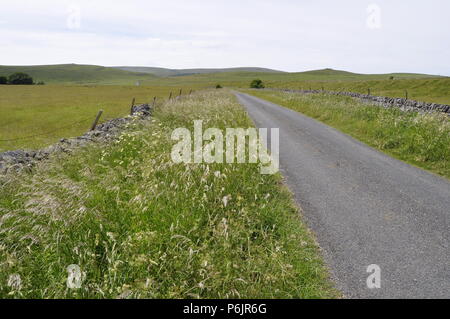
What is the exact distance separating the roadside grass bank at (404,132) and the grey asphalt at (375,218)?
991 mm

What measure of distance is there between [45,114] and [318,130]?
27.7m

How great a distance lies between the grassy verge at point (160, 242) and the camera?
3.96m

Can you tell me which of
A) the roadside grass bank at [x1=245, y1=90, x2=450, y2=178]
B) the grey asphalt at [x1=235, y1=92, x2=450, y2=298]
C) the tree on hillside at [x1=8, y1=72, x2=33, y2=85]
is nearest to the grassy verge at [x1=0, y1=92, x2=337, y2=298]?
the grey asphalt at [x1=235, y1=92, x2=450, y2=298]

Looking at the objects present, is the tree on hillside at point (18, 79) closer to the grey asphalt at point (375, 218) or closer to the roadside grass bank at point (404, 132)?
the roadside grass bank at point (404, 132)

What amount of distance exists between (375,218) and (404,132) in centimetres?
881

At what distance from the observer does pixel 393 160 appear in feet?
36.8

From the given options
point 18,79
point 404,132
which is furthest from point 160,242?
point 18,79

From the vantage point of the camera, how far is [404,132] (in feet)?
44.4

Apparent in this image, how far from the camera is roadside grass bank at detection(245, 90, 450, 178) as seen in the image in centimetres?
1091

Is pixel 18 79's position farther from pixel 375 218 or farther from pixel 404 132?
pixel 375 218

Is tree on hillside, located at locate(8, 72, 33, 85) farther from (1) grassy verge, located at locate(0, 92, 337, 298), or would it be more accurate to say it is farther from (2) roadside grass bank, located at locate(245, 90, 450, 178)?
(1) grassy verge, located at locate(0, 92, 337, 298)

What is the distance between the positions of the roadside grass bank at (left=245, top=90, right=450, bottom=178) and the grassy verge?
7.34 m

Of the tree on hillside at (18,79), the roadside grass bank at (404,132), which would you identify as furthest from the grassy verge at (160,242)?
the tree on hillside at (18,79)

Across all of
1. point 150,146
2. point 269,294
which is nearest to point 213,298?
point 269,294
